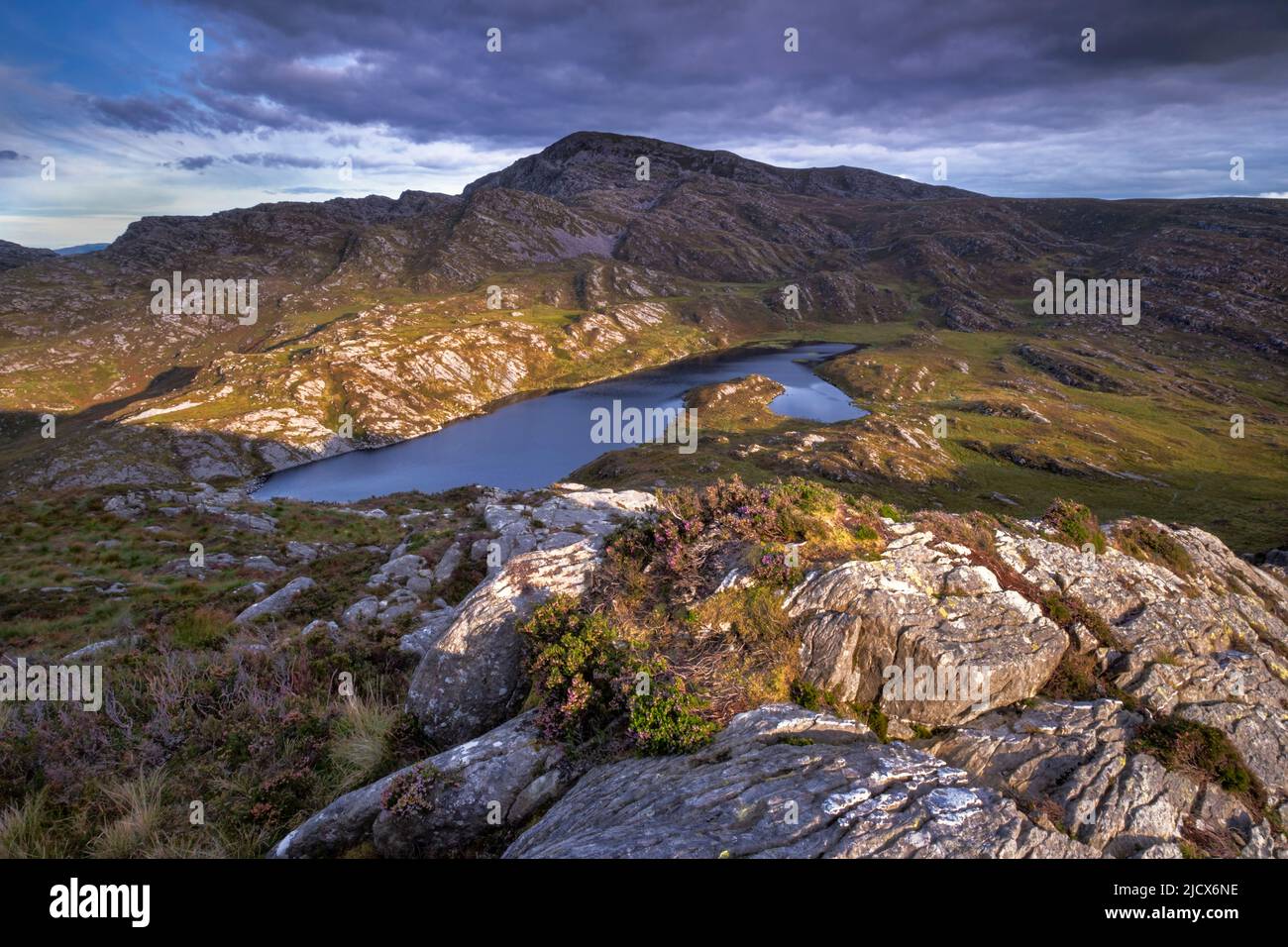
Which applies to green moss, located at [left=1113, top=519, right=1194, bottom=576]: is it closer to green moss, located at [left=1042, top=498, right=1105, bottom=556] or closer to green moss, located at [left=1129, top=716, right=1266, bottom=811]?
green moss, located at [left=1042, top=498, right=1105, bottom=556]

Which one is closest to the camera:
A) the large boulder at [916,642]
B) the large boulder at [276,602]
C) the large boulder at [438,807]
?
the large boulder at [438,807]

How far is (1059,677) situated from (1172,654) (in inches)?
180

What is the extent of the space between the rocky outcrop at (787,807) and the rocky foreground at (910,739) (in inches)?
1.2

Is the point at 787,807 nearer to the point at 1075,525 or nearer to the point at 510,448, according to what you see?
the point at 1075,525

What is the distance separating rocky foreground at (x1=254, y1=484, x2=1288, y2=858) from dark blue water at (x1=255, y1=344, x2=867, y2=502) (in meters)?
100

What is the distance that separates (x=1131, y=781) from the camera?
9.84 m

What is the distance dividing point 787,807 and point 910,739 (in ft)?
17.6

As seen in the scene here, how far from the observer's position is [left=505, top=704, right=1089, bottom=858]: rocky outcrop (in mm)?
6117

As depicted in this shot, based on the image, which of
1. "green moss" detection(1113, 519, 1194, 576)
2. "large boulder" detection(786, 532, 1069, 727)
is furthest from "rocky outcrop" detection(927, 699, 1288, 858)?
"green moss" detection(1113, 519, 1194, 576)

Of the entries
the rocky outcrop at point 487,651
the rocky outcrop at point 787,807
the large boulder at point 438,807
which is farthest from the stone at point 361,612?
the rocky outcrop at point 787,807

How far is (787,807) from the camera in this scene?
6590 mm

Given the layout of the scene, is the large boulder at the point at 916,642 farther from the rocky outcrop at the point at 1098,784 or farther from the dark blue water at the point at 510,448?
the dark blue water at the point at 510,448

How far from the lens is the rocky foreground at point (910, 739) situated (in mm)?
6719
